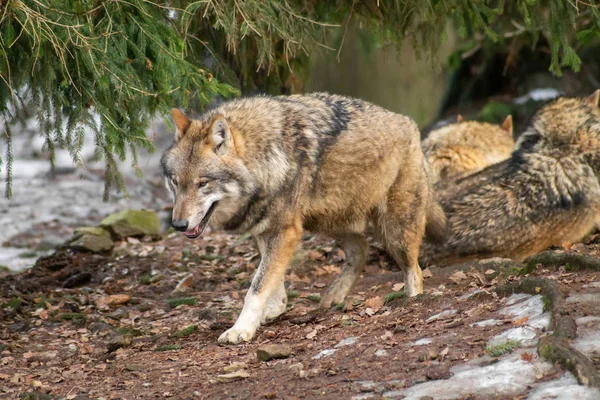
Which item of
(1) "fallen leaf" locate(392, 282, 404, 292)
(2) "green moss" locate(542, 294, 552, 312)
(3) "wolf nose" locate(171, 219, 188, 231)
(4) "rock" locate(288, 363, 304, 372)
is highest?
(3) "wolf nose" locate(171, 219, 188, 231)

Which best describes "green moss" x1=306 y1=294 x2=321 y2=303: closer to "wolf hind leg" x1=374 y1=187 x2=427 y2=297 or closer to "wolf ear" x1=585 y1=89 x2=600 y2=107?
"wolf hind leg" x1=374 y1=187 x2=427 y2=297

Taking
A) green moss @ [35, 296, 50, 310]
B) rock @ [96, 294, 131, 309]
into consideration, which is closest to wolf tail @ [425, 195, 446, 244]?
rock @ [96, 294, 131, 309]

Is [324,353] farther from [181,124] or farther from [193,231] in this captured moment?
[181,124]

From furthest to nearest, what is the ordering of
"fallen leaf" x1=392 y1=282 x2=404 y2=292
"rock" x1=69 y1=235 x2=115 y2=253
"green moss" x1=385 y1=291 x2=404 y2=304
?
"rock" x1=69 y1=235 x2=115 y2=253, "fallen leaf" x1=392 y1=282 x2=404 y2=292, "green moss" x1=385 y1=291 x2=404 y2=304

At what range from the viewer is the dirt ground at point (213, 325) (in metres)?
5.13

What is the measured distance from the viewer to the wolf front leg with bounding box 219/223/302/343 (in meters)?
6.45

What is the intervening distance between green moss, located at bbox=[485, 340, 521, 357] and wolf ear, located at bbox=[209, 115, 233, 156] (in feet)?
9.24

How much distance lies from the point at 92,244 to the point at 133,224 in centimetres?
105

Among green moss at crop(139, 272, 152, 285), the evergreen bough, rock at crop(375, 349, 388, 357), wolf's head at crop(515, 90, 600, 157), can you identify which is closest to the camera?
rock at crop(375, 349, 388, 357)

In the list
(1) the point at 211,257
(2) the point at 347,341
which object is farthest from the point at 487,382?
(1) the point at 211,257

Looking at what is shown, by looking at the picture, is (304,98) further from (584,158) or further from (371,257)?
(584,158)

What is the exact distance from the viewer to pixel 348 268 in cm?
760

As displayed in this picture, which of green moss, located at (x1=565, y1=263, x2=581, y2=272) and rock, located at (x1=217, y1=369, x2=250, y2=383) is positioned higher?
green moss, located at (x1=565, y1=263, x2=581, y2=272)

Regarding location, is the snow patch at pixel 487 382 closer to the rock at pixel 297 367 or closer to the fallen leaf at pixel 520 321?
the fallen leaf at pixel 520 321
